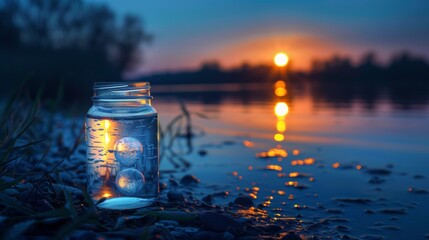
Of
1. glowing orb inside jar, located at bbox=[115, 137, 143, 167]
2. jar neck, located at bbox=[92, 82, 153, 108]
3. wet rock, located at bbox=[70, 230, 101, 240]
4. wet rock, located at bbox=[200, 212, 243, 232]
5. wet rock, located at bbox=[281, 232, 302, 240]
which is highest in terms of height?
jar neck, located at bbox=[92, 82, 153, 108]

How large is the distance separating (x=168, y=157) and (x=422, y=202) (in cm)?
285

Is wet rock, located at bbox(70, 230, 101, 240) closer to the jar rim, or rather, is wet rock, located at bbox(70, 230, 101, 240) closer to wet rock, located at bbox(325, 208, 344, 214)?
the jar rim

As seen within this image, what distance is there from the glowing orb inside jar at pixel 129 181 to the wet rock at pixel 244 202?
0.80 m

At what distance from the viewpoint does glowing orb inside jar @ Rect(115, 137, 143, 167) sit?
2.26 metres

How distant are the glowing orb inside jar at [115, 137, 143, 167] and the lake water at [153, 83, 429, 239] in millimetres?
868

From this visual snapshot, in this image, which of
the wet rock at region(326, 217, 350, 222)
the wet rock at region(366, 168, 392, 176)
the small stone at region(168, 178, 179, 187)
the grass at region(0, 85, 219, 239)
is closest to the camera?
the grass at region(0, 85, 219, 239)

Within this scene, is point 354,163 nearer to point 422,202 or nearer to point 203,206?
point 422,202

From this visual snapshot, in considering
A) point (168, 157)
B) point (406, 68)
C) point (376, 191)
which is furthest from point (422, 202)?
point (406, 68)

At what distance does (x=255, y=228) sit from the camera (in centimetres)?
214

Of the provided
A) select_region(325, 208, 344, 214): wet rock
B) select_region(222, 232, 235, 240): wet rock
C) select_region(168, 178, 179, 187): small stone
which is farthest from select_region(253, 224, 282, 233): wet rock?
select_region(168, 178, 179, 187): small stone

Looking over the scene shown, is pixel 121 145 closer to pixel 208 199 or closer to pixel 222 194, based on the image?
pixel 208 199

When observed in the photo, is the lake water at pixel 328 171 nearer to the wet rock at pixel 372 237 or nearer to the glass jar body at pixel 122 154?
the wet rock at pixel 372 237

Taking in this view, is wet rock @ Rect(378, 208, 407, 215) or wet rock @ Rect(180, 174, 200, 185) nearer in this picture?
wet rock @ Rect(378, 208, 407, 215)

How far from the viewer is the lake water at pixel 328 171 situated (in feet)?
8.32
